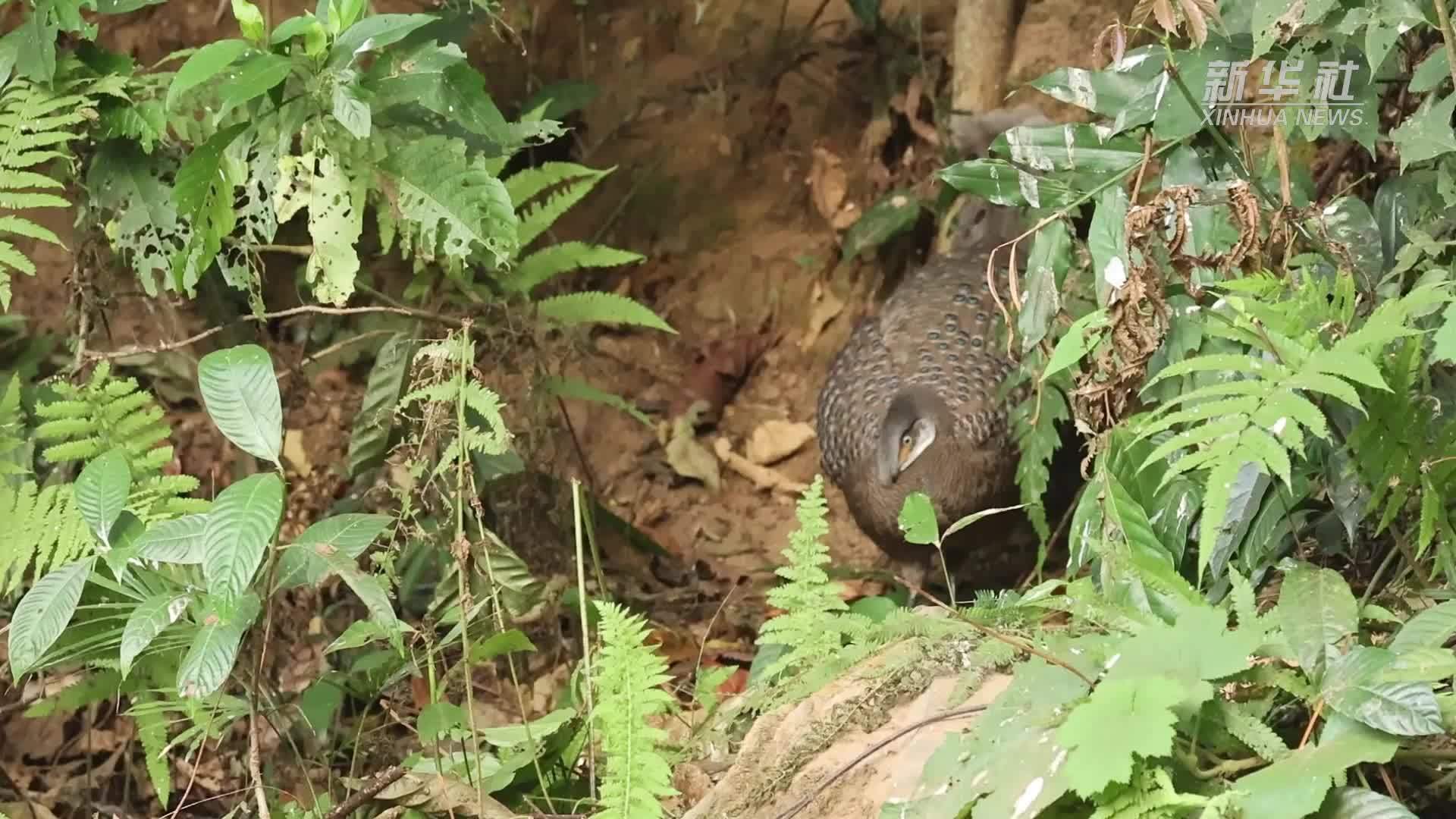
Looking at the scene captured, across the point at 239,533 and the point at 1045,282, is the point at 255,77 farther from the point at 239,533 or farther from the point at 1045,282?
the point at 1045,282

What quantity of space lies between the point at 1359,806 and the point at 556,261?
80.5 inches

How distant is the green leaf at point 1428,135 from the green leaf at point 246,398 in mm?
1649

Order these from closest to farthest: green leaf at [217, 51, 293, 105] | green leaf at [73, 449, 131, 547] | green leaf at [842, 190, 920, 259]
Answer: green leaf at [73, 449, 131, 547], green leaf at [217, 51, 293, 105], green leaf at [842, 190, 920, 259]

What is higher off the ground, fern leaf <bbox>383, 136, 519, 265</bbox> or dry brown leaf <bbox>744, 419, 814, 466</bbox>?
fern leaf <bbox>383, 136, 519, 265</bbox>

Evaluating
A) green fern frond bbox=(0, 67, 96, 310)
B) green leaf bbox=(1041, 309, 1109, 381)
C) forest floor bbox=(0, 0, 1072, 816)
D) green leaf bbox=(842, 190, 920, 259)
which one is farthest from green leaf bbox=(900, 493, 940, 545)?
green leaf bbox=(842, 190, 920, 259)

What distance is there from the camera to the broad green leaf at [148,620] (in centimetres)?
160

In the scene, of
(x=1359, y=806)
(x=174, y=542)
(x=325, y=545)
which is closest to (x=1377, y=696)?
(x=1359, y=806)

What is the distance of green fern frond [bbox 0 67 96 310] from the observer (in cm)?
202

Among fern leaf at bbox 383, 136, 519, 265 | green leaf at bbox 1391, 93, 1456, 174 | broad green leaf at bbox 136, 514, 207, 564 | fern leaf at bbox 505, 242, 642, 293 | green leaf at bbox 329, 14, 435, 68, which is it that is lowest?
broad green leaf at bbox 136, 514, 207, 564

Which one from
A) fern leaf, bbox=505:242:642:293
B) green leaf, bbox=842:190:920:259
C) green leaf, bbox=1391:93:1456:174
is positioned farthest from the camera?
green leaf, bbox=842:190:920:259

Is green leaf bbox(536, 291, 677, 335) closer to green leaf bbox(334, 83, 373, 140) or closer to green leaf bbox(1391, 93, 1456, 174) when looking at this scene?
green leaf bbox(334, 83, 373, 140)

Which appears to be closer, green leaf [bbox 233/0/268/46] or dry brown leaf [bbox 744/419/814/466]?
green leaf [bbox 233/0/268/46]

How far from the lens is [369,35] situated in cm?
192

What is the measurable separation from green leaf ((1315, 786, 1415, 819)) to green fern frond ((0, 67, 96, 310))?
204 cm
